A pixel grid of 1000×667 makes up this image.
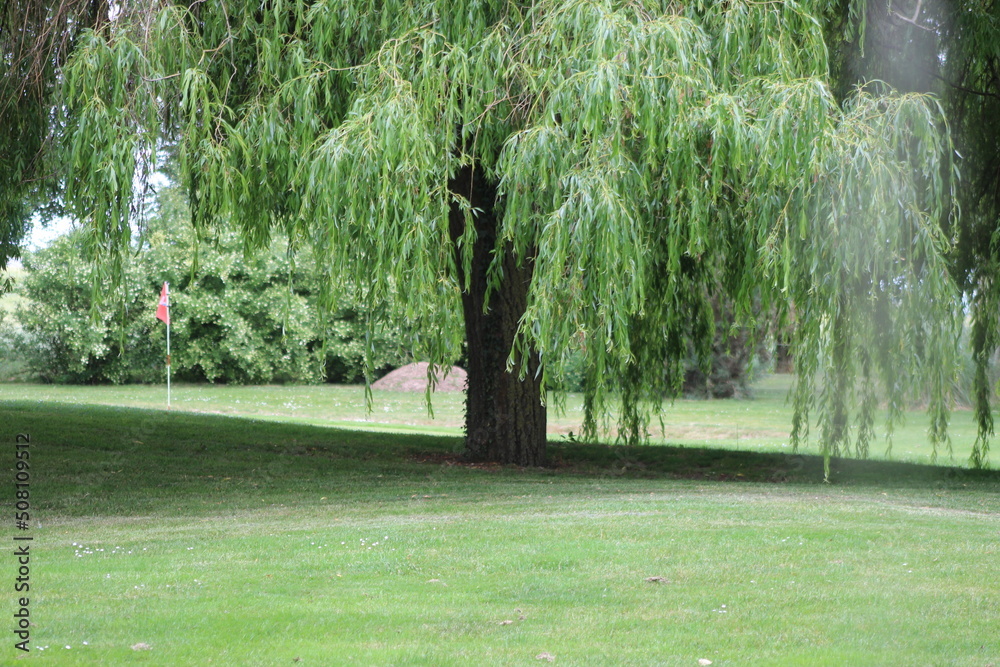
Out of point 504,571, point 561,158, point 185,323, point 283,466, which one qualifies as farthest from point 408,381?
point 504,571

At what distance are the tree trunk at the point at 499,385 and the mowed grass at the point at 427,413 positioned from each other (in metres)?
6.04

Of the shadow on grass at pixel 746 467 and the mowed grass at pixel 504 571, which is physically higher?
the mowed grass at pixel 504 571

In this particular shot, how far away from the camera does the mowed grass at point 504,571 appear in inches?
178

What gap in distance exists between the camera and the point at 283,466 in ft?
38.7

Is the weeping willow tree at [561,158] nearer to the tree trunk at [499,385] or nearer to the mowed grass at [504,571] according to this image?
the mowed grass at [504,571]

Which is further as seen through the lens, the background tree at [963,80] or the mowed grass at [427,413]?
the mowed grass at [427,413]

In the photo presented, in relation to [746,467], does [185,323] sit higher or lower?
higher

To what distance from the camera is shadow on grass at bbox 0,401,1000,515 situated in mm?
9586

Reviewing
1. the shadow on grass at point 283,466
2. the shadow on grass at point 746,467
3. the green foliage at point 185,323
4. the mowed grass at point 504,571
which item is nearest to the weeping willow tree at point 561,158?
the mowed grass at point 504,571

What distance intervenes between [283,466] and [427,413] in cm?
720

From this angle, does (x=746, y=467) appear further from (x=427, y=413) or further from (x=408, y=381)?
(x=408, y=381)

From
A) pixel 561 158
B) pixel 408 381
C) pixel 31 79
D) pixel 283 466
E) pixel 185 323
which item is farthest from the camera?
pixel 408 381

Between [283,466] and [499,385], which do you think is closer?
[283,466]

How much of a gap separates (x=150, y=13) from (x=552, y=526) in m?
5.34
